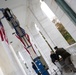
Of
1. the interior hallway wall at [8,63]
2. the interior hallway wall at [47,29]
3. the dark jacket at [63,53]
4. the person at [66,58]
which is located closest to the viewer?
the interior hallway wall at [8,63]

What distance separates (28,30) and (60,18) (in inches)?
160

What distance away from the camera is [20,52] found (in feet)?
41.7

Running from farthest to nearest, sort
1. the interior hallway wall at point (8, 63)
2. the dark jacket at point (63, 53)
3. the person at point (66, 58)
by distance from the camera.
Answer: the dark jacket at point (63, 53) < the person at point (66, 58) < the interior hallway wall at point (8, 63)

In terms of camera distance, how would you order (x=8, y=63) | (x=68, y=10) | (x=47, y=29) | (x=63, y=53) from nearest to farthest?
(x=8, y=63) < (x=68, y=10) < (x=63, y=53) < (x=47, y=29)

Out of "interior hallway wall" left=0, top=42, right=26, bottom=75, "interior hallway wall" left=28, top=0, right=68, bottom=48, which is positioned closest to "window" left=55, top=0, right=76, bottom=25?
"interior hallway wall" left=0, top=42, right=26, bottom=75

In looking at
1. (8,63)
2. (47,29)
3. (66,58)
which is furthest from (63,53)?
(47,29)

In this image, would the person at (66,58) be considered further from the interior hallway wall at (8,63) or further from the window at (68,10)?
the interior hallway wall at (8,63)

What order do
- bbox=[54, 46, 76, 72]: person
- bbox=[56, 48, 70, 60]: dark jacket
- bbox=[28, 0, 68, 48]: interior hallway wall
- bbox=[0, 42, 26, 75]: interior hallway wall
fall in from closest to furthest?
1. bbox=[0, 42, 26, 75]: interior hallway wall
2. bbox=[54, 46, 76, 72]: person
3. bbox=[56, 48, 70, 60]: dark jacket
4. bbox=[28, 0, 68, 48]: interior hallway wall

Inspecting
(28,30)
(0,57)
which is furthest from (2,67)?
(28,30)

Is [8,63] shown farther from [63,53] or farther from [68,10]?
[63,53]

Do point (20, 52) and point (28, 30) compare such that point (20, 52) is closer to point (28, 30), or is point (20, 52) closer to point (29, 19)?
point (28, 30)

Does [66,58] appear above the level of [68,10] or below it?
below

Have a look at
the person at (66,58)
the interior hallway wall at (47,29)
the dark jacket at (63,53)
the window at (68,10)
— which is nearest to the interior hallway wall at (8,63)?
the person at (66,58)

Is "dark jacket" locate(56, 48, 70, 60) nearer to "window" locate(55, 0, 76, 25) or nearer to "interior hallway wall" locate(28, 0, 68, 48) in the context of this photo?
"window" locate(55, 0, 76, 25)
